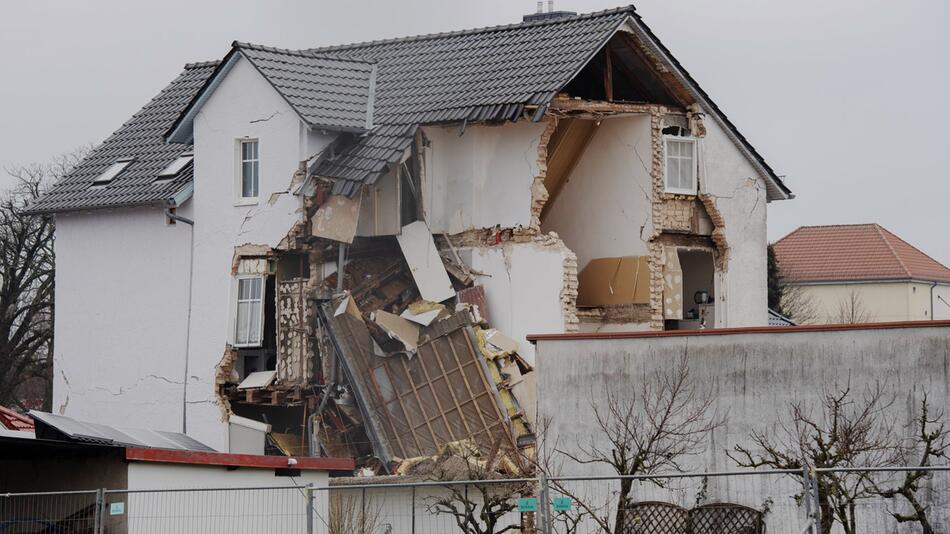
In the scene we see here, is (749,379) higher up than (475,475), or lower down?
higher up

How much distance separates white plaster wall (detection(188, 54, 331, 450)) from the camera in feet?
102

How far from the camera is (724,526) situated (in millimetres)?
21516

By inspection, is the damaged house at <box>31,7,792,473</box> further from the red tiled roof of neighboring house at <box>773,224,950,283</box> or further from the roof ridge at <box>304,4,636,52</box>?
the red tiled roof of neighboring house at <box>773,224,950,283</box>

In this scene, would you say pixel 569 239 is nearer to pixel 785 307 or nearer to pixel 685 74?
pixel 685 74

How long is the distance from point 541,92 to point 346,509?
9.05 meters

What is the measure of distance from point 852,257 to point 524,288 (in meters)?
43.2

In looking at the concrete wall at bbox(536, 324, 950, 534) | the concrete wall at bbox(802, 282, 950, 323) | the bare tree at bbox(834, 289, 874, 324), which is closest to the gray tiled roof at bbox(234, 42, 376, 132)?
the concrete wall at bbox(536, 324, 950, 534)

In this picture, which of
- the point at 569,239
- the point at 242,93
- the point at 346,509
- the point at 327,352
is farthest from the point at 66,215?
the point at 346,509

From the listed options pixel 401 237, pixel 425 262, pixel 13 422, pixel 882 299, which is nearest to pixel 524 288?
pixel 425 262

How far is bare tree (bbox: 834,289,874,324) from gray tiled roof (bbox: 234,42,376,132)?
129ft

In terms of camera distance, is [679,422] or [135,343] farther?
[135,343]

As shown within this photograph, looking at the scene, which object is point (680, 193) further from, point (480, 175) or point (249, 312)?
point (249, 312)

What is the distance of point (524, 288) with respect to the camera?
3030 cm

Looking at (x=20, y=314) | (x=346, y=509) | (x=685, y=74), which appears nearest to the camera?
(x=346, y=509)
